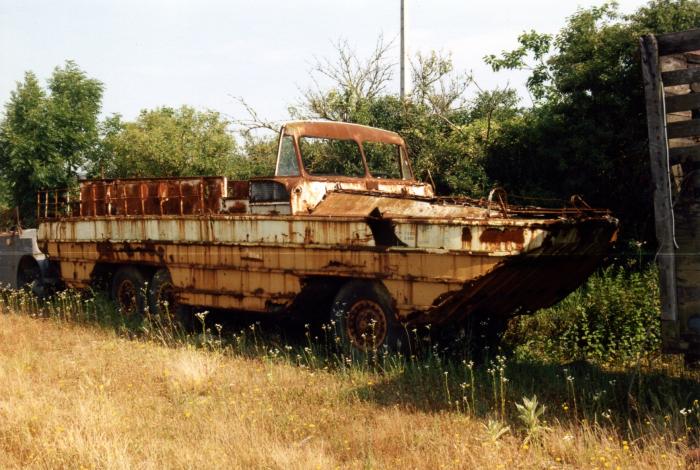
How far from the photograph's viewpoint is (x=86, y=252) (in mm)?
11891

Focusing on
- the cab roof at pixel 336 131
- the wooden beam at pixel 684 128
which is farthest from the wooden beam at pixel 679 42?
the cab roof at pixel 336 131

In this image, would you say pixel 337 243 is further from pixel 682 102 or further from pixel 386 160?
pixel 682 102

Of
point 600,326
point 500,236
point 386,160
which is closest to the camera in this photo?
point 500,236

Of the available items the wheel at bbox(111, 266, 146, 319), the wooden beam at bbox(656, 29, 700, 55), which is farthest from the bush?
the wheel at bbox(111, 266, 146, 319)

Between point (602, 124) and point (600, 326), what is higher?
point (602, 124)

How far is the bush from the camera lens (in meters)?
8.16

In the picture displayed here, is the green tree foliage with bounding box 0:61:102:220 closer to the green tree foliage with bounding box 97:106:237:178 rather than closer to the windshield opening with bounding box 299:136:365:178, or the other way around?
the green tree foliage with bounding box 97:106:237:178

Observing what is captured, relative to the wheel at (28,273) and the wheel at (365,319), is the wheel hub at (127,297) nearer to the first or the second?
the wheel at (28,273)

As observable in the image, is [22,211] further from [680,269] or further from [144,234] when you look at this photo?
[680,269]

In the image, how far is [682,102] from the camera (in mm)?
5125

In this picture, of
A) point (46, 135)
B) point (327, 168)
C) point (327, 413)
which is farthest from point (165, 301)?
point (46, 135)

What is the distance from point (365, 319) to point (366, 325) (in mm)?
63

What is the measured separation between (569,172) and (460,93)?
32.8 feet

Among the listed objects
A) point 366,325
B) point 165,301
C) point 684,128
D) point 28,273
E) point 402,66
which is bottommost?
point 366,325
